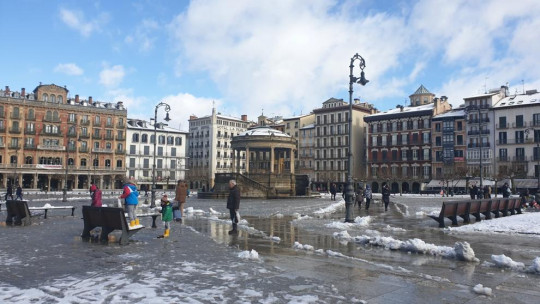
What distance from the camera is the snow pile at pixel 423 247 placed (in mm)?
8658

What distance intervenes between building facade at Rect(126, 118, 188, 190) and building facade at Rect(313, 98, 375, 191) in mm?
A: 29633

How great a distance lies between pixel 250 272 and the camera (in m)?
7.50

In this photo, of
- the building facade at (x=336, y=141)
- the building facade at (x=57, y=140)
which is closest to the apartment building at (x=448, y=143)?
the building facade at (x=336, y=141)

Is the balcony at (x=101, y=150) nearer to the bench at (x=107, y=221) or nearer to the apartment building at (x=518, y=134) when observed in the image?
the apartment building at (x=518, y=134)

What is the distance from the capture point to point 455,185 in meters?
64.6

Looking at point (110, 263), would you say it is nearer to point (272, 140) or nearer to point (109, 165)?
point (272, 140)

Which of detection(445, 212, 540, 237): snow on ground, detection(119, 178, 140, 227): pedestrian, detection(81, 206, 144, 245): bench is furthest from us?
detection(445, 212, 540, 237): snow on ground

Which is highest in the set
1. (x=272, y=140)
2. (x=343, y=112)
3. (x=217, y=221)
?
(x=343, y=112)

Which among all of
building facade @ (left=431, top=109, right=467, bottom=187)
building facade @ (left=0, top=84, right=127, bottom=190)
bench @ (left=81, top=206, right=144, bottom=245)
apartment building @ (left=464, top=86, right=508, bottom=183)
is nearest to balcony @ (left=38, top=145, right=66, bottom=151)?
building facade @ (left=0, top=84, right=127, bottom=190)

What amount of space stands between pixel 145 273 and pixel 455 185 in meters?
64.5

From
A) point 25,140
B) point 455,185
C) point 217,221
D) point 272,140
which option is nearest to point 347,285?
point 217,221

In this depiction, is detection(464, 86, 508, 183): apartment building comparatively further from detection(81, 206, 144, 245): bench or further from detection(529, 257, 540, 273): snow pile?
detection(81, 206, 144, 245): bench

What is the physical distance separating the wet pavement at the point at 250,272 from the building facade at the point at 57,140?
211ft

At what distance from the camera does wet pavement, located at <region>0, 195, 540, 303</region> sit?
6.02 m
